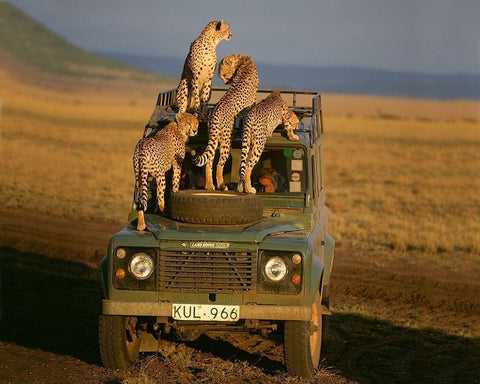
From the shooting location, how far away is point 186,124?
8.88 meters

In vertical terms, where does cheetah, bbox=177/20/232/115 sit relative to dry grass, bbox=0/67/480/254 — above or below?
above

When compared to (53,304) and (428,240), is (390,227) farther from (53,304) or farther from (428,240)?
(53,304)

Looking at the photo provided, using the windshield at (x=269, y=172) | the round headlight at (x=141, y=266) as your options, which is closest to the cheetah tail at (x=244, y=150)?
the windshield at (x=269, y=172)

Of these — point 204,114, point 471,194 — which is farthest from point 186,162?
point 471,194

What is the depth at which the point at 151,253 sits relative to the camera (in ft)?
25.0

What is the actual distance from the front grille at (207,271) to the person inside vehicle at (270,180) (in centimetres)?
155

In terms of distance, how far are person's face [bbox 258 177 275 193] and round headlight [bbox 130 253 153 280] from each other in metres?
1.74

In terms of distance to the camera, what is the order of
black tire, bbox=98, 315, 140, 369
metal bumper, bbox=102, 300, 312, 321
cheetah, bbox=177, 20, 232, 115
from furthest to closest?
cheetah, bbox=177, 20, 232, 115
black tire, bbox=98, 315, 140, 369
metal bumper, bbox=102, 300, 312, 321

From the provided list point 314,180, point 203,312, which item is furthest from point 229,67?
point 203,312

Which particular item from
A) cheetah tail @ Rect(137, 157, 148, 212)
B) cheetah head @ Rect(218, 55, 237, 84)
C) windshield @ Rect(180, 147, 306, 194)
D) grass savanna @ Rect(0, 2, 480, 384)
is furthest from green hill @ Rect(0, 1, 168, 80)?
cheetah tail @ Rect(137, 157, 148, 212)

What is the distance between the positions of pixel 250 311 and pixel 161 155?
173 cm

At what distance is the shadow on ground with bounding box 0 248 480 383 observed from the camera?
8.63 meters

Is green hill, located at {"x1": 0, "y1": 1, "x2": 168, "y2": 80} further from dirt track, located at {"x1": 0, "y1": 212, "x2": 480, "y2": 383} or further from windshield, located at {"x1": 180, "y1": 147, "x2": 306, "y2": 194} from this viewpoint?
windshield, located at {"x1": 180, "y1": 147, "x2": 306, "y2": 194}

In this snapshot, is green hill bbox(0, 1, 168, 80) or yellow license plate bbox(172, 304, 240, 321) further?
green hill bbox(0, 1, 168, 80)
